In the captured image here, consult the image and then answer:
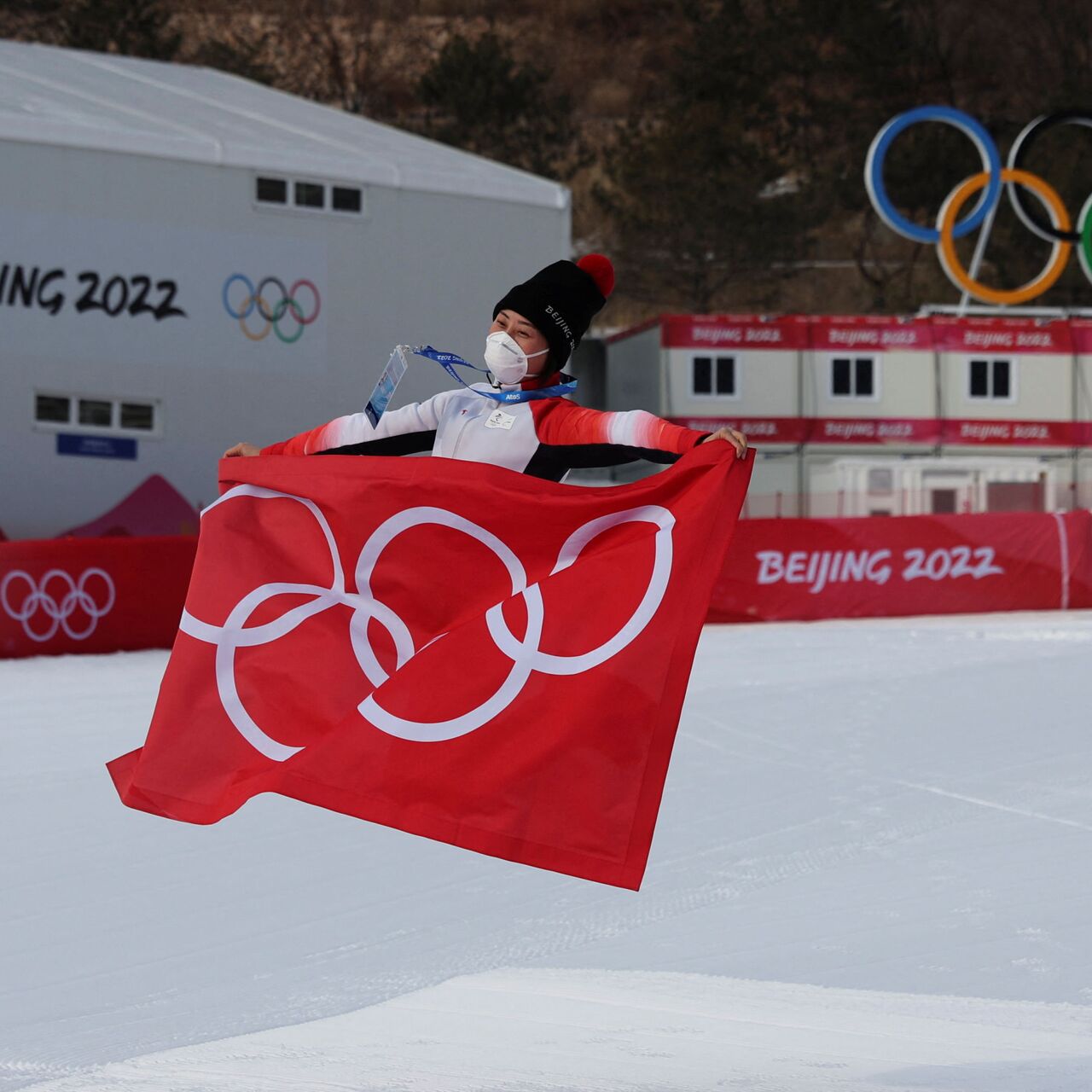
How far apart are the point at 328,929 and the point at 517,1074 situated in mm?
1908

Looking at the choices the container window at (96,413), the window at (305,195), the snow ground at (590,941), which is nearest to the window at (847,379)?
the window at (305,195)

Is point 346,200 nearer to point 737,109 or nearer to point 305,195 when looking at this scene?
point 305,195

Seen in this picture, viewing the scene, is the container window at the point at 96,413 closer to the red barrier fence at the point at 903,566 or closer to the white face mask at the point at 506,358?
the red barrier fence at the point at 903,566

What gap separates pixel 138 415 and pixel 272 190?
3.92 m

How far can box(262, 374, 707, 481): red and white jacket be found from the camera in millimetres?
4828

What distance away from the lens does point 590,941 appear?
6.21 metres

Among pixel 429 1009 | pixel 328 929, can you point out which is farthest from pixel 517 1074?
pixel 328 929

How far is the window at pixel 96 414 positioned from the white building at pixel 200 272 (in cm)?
3

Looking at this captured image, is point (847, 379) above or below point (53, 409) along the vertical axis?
below

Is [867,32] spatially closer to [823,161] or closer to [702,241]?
[823,161]

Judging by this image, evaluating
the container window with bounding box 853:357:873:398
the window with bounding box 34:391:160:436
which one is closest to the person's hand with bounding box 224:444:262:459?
the window with bounding box 34:391:160:436

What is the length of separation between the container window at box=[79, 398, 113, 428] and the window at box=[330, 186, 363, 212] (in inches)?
183

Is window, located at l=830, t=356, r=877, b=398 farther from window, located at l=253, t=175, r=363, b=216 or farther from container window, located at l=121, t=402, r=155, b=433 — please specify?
container window, located at l=121, t=402, r=155, b=433

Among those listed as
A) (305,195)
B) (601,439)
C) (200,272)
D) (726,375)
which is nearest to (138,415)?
(200,272)
